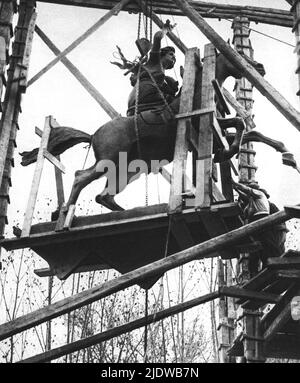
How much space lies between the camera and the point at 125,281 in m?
7.55

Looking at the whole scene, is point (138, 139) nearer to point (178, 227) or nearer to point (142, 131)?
point (142, 131)

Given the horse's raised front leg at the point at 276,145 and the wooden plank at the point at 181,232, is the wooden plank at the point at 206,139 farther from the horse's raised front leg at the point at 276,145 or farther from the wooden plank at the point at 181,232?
the horse's raised front leg at the point at 276,145

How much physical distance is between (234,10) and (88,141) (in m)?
4.78

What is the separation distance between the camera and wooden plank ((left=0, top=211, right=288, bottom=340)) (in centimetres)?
746

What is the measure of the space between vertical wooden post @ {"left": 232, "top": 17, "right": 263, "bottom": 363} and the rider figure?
221 cm

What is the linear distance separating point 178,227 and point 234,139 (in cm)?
132

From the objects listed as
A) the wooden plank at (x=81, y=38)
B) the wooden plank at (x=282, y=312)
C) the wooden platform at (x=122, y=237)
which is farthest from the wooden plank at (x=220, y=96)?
the wooden plank at (x=81, y=38)

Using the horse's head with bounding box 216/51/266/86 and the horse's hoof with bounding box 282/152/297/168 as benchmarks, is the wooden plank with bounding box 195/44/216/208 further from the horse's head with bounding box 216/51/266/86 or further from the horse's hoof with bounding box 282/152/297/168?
the horse's hoof with bounding box 282/152/297/168

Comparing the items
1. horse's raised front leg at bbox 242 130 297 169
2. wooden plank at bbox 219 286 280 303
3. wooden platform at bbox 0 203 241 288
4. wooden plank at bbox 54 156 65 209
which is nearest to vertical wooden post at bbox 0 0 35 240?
wooden plank at bbox 54 156 65 209

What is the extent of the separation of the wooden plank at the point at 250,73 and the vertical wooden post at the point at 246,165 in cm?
235

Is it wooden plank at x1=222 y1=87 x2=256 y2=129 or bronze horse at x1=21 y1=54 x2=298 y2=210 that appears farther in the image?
wooden plank at x1=222 y1=87 x2=256 y2=129

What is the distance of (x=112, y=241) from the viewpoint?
882 cm

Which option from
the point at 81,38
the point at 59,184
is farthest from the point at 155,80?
the point at 81,38
